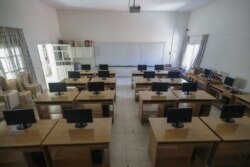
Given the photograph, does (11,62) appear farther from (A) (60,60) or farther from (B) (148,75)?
(B) (148,75)

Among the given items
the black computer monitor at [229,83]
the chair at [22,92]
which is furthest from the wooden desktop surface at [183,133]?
the chair at [22,92]

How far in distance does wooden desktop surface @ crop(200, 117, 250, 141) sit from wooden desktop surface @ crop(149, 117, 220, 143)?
0.42 feet

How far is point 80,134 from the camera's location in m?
2.19

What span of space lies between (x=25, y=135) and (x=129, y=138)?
81.0 inches

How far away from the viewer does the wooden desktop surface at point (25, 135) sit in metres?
2.02

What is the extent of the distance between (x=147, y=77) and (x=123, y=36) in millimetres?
3958

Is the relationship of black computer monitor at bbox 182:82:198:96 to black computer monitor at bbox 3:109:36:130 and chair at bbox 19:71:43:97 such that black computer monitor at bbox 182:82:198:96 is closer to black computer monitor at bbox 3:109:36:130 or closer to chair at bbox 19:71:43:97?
black computer monitor at bbox 3:109:36:130

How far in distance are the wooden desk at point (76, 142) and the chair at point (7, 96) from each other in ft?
8.26

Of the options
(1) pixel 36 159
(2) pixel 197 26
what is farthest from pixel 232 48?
(1) pixel 36 159

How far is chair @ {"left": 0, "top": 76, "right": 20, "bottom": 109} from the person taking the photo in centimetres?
386

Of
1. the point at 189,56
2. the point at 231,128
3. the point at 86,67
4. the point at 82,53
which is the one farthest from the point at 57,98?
the point at 189,56

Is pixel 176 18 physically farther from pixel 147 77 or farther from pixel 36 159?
pixel 36 159

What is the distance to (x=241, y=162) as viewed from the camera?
2467mm

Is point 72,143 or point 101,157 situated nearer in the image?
point 72,143
